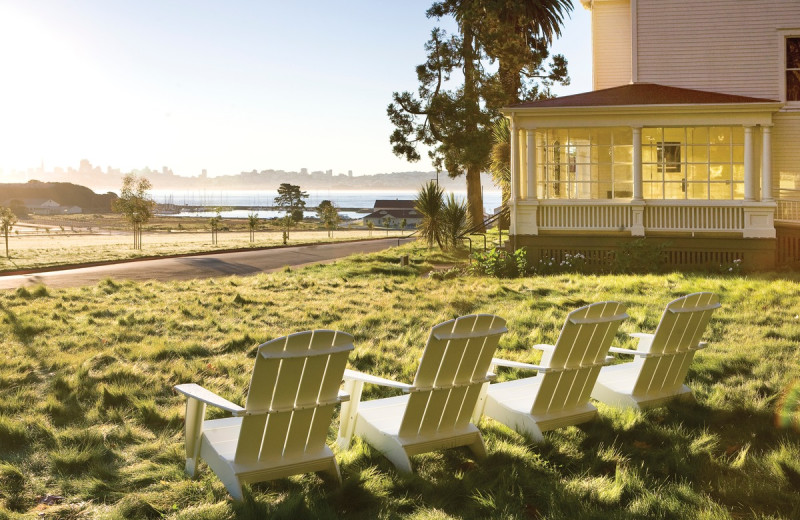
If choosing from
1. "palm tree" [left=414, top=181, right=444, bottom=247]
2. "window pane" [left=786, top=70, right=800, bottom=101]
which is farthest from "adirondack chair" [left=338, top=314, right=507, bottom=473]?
"palm tree" [left=414, top=181, right=444, bottom=247]

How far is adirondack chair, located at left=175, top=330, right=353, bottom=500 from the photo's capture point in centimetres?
418

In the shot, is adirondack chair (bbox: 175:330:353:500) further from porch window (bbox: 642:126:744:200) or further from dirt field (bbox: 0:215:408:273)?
dirt field (bbox: 0:215:408:273)

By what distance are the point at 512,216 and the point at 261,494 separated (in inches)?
616

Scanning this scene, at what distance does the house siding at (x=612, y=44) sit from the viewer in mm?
24578

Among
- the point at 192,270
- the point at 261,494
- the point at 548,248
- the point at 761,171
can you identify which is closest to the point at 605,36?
the point at 761,171

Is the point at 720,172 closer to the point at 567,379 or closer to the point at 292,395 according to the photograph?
the point at 567,379

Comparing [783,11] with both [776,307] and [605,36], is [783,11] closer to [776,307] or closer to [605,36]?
[605,36]

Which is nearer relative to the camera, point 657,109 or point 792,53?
point 657,109

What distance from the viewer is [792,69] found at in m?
21.1

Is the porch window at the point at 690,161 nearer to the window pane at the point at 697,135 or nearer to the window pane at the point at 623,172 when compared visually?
the window pane at the point at 697,135

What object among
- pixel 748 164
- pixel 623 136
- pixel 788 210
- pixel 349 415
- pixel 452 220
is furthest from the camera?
pixel 452 220

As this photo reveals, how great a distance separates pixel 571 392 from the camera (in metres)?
5.45

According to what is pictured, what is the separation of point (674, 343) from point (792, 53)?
1878 cm

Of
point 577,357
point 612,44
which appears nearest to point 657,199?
point 612,44
